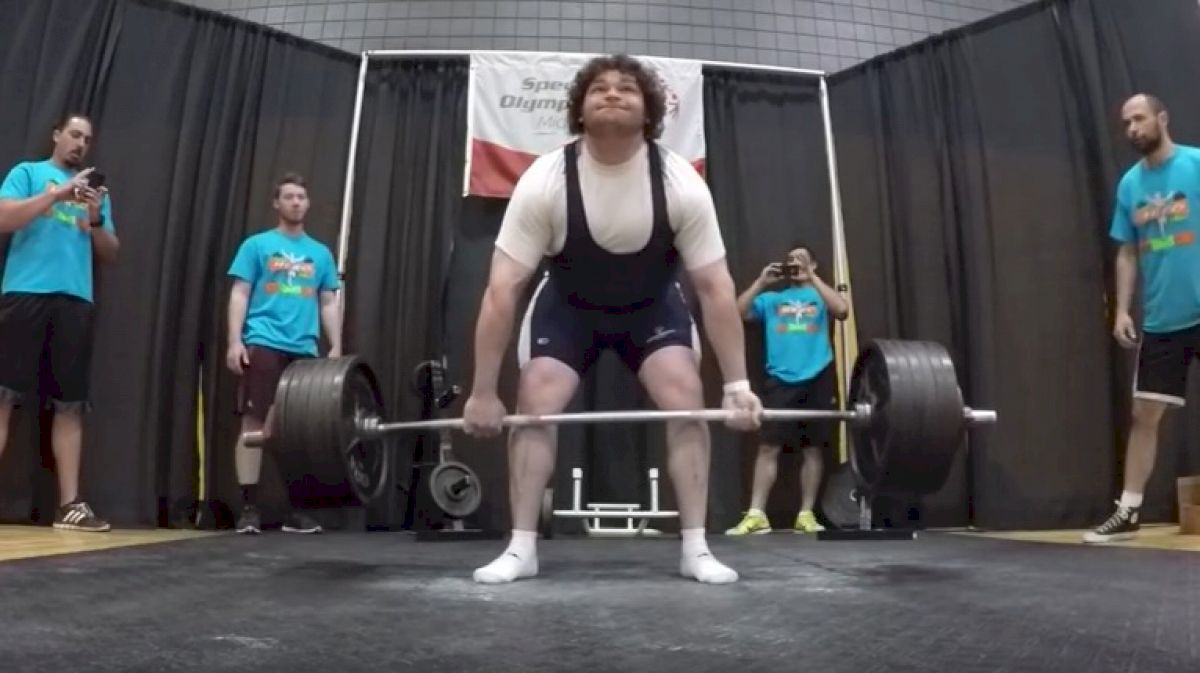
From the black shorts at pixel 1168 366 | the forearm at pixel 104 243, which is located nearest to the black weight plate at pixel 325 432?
the forearm at pixel 104 243

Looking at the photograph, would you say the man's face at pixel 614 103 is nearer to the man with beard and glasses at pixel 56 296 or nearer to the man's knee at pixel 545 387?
the man's knee at pixel 545 387

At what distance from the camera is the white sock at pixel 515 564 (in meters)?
1.69

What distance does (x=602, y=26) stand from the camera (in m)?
3.96

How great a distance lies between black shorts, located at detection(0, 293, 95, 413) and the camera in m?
2.79

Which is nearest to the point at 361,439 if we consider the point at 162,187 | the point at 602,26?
the point at 162,187

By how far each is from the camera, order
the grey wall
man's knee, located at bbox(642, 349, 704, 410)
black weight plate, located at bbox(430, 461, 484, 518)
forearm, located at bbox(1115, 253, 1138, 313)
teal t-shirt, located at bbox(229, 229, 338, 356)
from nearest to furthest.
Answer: man's knee, located at bbox(642, 349, 704, 410) < forearm, located at bbox(1115, 253, 1138, 313) < black weight plate, located at bbox(430, 461, 484, 518) < teal t-shirt, located at bbox(229, 229, 338, 356) < the grey wall

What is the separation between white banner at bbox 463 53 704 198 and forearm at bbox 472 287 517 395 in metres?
1.95

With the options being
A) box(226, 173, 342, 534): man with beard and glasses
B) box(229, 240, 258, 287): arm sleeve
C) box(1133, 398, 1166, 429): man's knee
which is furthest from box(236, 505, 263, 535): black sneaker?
box(1133, 398, 1166, 429): man's knee

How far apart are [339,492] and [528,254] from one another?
66 centimetres

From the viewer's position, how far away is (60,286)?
2846 millimetres

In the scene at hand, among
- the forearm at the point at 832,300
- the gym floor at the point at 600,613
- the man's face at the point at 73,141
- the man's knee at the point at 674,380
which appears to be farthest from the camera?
the forearm at the point at 832,300

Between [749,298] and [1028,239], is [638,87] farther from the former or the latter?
[1028,239]

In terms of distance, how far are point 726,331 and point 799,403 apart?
1.71 m

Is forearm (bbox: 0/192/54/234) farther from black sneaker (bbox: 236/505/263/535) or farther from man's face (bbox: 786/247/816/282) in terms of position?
man's face (bbox: 786/247/816/282)
